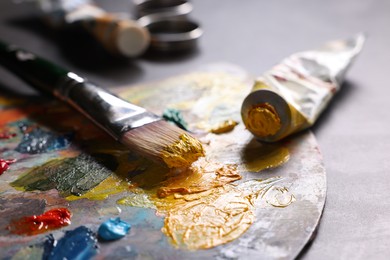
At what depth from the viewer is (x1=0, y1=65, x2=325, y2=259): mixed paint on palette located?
2.76 ft

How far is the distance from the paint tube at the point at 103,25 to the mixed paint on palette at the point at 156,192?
12.7 inches

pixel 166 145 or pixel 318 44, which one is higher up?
pixel 166 145

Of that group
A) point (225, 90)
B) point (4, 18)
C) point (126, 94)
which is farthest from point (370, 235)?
point (4, 18)

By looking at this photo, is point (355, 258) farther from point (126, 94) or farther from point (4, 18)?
point (4, 18)

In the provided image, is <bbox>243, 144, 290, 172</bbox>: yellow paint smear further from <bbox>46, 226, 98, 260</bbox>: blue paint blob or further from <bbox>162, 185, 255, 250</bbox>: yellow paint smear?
<bbox>46, 226, 98, 260</bbox>: blue paint blob

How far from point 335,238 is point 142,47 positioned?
Result: 2.70 feet

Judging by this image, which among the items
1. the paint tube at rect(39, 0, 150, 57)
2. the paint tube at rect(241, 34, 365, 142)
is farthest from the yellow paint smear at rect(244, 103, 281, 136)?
the paint tube at rect(39, 0, 150, 57)

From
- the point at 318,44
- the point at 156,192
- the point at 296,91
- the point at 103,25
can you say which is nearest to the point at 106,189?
the point at 156,192

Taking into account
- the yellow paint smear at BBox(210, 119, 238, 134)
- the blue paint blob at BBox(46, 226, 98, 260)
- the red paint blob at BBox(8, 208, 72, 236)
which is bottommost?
the yellow paint smear at BBox(210, 119, 238, 134)

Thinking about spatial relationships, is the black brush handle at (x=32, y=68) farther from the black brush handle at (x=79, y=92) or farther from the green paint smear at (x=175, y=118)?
the green paint smear at (x=175, y=118)

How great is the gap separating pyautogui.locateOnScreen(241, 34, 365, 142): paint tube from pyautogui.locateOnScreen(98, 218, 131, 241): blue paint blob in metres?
0.32

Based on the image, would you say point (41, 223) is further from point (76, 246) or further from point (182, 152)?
point (182, 152)

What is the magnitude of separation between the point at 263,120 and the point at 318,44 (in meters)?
0.58

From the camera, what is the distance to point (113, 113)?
3.58 ft
